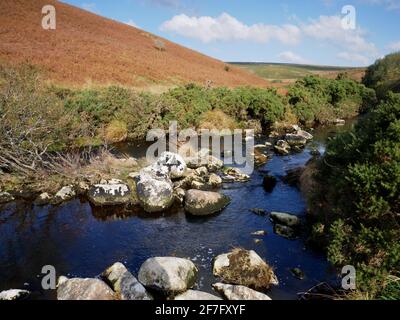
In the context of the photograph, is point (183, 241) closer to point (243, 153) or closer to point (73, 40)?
point (243, 153)

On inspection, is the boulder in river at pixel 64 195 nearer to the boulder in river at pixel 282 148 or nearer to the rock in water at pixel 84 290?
the rock in water at pixel 84 290

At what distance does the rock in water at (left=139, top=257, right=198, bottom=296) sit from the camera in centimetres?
866

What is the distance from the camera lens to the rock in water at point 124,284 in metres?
8.30

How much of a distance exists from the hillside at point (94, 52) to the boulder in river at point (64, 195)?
60.4 ft

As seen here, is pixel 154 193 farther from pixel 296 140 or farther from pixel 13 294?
pixel 296 140

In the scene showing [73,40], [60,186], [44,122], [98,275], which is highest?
[73,40]

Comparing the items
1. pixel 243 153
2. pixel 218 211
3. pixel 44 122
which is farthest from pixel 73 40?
pixel 218 211

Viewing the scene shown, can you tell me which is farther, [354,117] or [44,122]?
[354,117]

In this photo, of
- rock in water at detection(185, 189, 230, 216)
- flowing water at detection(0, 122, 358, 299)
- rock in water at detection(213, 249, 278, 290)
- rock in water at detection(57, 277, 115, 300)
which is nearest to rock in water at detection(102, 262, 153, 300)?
rock in water at detection(57, 277, 115, 300)

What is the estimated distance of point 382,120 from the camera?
31.1 ft

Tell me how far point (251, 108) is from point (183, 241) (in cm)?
2118

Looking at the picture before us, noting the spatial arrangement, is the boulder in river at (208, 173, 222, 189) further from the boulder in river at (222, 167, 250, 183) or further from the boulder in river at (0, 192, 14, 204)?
the boulder in river at (0, 192, 14, 204)

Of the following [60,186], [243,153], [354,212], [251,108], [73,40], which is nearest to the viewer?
[354,212]

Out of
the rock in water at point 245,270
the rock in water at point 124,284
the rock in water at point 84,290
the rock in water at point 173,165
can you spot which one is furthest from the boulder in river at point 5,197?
the rock in water at point 245,270
